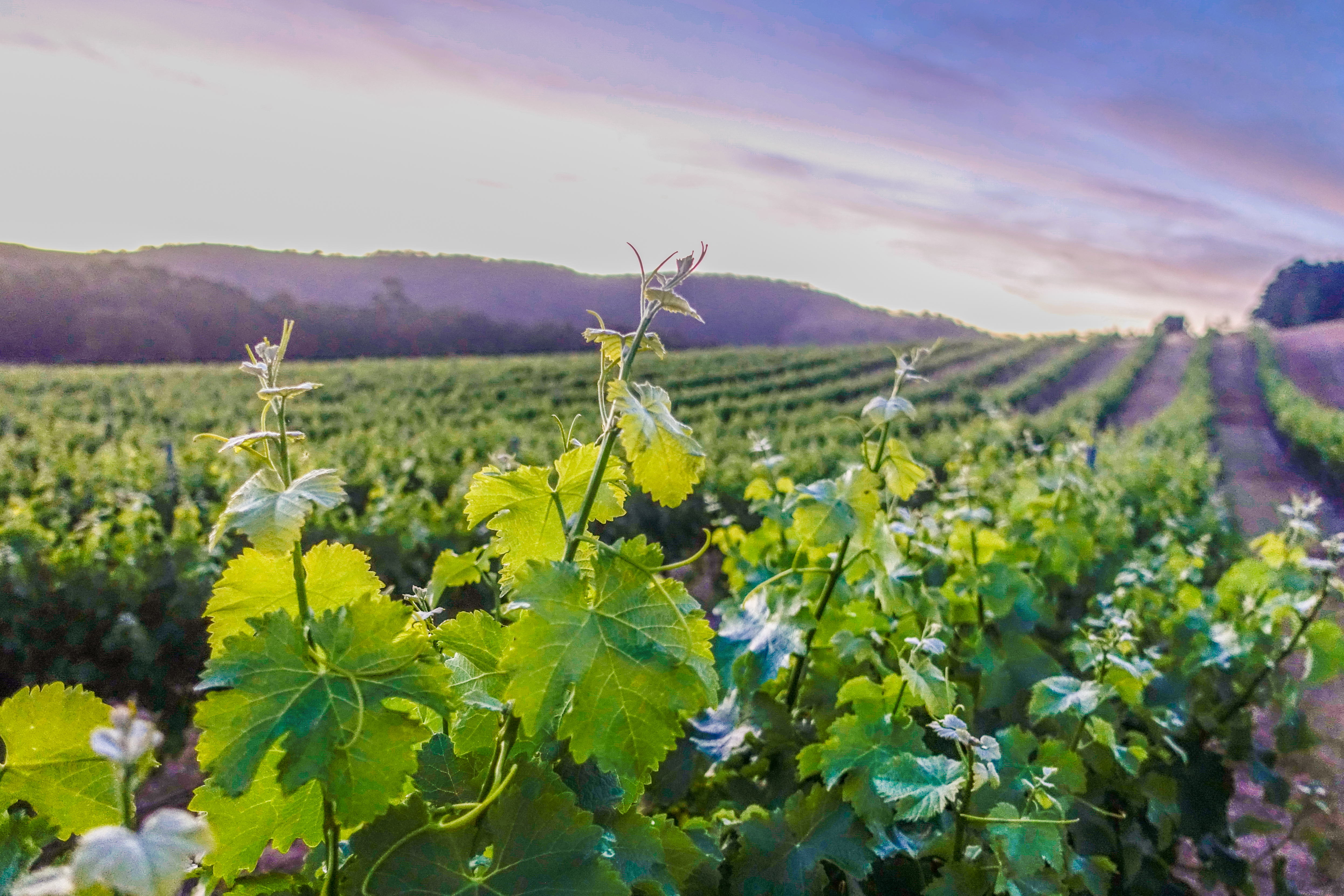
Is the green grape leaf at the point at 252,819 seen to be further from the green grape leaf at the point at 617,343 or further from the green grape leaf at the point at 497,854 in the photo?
the green grape leaf at the point at 617,343

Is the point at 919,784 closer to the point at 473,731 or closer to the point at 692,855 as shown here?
the point at 692,855

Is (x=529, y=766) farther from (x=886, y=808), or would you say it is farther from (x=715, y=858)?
(x=886, y=808)

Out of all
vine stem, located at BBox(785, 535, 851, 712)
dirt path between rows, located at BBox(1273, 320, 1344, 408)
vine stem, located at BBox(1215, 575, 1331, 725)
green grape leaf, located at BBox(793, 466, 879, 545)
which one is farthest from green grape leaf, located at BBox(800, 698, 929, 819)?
dirt path between rows, located at BBox(1273, 320, 1344, 408)

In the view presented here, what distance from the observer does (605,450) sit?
96 centimetres

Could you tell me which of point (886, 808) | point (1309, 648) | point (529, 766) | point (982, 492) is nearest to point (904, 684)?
point (886, 808)

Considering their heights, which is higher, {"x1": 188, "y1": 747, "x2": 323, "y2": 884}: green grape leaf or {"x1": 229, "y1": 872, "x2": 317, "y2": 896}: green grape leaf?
{"x1": 188, "y1": 747, "x2": 323, "y2": 884}: green grape leaf

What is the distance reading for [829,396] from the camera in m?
28.4

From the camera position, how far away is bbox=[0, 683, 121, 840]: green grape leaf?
3.37 ft

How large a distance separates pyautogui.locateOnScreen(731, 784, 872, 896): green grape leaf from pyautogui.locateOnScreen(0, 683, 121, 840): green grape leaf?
1086 mm

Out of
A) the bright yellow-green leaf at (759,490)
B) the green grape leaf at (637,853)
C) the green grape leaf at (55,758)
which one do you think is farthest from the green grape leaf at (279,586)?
the bright yellow-green leaf at (759,490)

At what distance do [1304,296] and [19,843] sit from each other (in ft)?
333

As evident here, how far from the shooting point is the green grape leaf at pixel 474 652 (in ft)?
3.51

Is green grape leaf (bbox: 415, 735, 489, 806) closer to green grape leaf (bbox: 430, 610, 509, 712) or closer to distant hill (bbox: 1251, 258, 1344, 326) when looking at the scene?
green grape leaf (bbox: 430, 610, 509, 712)

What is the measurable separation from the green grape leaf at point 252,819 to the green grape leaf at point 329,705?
15cm
